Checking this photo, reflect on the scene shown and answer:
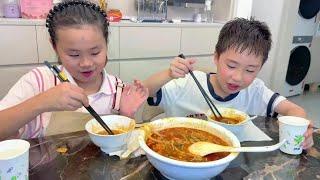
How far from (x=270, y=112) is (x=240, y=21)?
43 cm

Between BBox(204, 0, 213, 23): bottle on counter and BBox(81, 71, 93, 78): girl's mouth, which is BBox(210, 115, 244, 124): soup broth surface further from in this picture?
BBox(204, 0, 213, 23): bottle on counter

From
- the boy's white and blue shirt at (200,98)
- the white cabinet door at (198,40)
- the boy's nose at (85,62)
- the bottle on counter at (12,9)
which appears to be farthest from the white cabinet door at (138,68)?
the boy's nose at (85,62)

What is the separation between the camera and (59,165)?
0.71 metres

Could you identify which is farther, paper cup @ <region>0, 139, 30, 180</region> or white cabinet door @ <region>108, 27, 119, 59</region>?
white cabinet door @ <region>108, 27, 119, 59</region>

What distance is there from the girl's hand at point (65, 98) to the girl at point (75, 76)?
0.08 m

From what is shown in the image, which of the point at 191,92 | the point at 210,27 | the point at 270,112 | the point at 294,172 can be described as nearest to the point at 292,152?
the point at 294,172

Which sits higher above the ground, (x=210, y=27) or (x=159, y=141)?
(x=210, y=27)

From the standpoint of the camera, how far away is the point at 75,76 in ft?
3.60

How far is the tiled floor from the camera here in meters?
3.17

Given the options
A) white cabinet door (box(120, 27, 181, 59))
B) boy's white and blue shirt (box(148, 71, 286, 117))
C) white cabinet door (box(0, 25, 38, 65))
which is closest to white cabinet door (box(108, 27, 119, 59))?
white cabinet door (box(120, 27, 181, 59))

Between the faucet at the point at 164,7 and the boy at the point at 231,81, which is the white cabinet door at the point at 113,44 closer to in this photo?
the faucet at the point at 164,7

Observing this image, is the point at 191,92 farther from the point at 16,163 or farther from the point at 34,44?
the point at 34,44

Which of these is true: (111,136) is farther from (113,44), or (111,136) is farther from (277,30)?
(277,30)

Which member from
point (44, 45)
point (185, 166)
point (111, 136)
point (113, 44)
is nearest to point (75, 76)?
point (111, 136)
